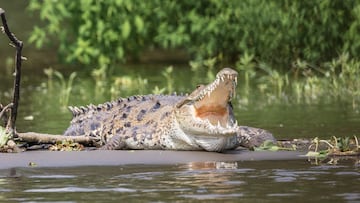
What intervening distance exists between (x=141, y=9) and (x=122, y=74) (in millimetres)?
2677

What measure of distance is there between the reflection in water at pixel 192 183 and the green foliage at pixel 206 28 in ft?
37.1

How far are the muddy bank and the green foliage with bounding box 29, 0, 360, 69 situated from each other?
1034 centimetres

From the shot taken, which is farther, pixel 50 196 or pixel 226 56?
pixel 226 56

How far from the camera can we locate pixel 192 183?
9781 millimetres

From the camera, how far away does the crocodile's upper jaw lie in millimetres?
11336

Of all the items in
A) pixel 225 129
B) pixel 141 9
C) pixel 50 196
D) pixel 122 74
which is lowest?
pixel 50 196

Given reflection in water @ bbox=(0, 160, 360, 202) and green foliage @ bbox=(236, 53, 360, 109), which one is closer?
reflection in water @ bbox=(0, 160, 360, 202)

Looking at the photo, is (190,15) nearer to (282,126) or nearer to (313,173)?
(282,126)

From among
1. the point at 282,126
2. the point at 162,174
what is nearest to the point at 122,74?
the point at 282,126

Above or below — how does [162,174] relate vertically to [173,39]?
below

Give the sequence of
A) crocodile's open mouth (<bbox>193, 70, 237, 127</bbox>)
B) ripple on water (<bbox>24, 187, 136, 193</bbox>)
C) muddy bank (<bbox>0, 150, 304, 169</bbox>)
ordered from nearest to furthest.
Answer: ripple on water (<bbox>24, 187, 136, 193</bbox>), muddy bank (<bbox>0, 150, 304, 169</bbox>), crocodile's open mouth (<bbox>193, 70, 237, 127</bbox>)

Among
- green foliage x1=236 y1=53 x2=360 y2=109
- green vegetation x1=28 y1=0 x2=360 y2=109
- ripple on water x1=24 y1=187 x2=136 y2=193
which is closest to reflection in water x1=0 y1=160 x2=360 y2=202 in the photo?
ripple on water x1=24 y1=187 x2=136 y2=193

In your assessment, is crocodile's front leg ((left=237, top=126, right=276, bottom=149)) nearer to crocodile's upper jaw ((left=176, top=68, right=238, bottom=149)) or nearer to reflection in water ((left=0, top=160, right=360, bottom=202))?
crocodile's upper jaw ((left=176, top=68, right=238, bottom=149))

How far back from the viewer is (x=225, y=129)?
1151 centimetres
